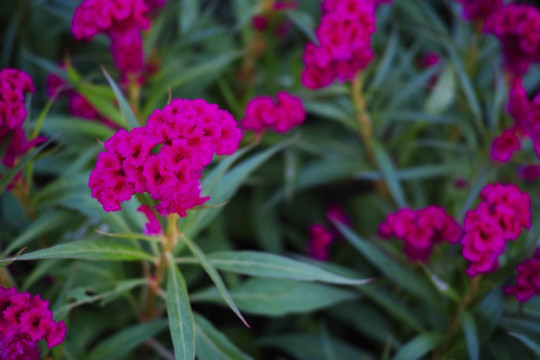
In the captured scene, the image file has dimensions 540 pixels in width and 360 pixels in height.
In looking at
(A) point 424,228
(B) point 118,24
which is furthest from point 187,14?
(A) point 424,228

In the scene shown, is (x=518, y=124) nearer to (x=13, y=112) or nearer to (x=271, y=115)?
(x=271, y=115)

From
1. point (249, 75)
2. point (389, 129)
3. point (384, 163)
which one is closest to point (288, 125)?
point (384, 163)

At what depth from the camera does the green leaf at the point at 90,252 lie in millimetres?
1231

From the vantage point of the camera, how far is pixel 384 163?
2148 millimetres

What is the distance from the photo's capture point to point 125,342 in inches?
67.6

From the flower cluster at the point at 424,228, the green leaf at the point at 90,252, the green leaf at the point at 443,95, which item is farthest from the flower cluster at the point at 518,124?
the green leaf at the point at 90,252

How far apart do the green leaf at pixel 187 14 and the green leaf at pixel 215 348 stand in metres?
A: 1.52

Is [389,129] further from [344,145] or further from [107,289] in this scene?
[107,289]

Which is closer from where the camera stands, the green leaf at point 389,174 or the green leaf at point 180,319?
the green leaf at point 180,319

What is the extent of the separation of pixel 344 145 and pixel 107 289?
1292mm

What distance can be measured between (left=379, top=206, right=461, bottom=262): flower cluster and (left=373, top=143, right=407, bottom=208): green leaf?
29 cm

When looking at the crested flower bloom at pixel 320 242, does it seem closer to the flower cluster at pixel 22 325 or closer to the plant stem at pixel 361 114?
the plant stem at pixel 361 114

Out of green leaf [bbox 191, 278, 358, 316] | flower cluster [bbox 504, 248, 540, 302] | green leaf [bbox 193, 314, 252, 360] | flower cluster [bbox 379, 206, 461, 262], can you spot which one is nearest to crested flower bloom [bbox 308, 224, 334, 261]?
green leaf [bbox 191, 278, 358, 316]

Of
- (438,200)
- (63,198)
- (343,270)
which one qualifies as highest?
(63,198)
